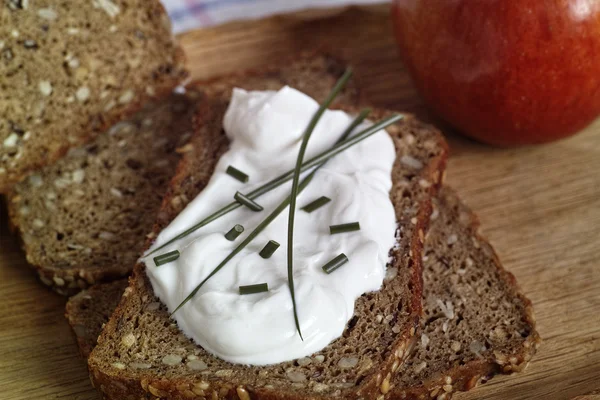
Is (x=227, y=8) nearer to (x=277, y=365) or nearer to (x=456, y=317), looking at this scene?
(x=456, y=317)

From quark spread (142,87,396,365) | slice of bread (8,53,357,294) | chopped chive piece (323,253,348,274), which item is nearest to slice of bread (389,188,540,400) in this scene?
quark spread (142,87,396,365)

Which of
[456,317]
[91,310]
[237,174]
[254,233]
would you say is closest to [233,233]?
[254,233]

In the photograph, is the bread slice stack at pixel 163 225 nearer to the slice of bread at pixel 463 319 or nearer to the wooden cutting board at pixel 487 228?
the slice of bread at pixel 463 319

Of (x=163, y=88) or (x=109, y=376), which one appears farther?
(x=163, y=88)

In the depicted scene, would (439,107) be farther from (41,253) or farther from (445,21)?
(41,253)

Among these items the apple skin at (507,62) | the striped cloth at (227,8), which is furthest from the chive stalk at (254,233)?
the striped cloth at (227,8)

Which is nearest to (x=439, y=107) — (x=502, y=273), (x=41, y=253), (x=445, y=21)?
(x=445, y=21)
